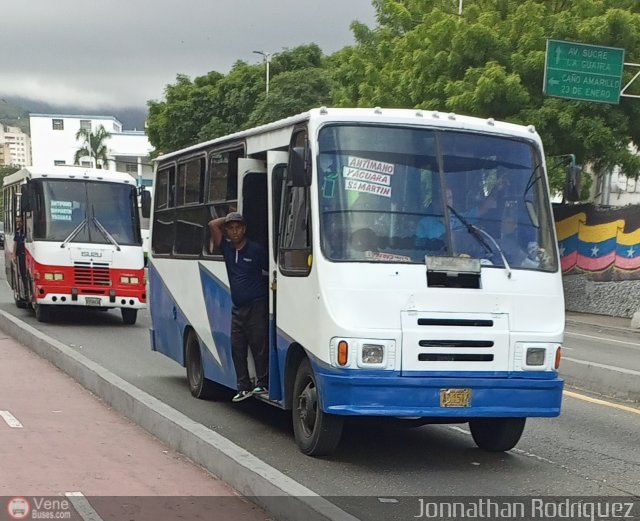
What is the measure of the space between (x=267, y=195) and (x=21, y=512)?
3859mm

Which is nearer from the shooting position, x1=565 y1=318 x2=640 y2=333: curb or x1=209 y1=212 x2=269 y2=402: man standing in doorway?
x1=209 y1=212 x2=269 y2=402: man standing in doorway

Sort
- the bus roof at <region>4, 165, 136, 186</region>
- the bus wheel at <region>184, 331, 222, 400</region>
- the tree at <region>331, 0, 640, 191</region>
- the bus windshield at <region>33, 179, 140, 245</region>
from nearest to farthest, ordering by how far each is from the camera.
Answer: the bus wheel at <region>184, 331, 222, 400</region> → the bus windshield at <region>33, 179, 140, 245</region> → the bus roof at <region>4, 165, 136, 186</region> → the tree at <region>331, 0, 640, 191</region>

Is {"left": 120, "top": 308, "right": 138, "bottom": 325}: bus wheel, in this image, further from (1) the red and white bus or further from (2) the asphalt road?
(2) the asphalt road

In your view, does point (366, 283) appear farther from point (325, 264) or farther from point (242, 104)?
point (242, 104)

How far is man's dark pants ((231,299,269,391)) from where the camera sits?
891 cm

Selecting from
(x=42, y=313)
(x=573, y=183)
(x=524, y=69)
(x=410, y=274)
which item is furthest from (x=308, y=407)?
(x=524, y=69)

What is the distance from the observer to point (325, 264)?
7.47 metres

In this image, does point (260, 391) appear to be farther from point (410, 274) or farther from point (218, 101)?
point (218, 101)

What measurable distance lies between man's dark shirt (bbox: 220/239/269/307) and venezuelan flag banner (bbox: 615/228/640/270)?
1856cm

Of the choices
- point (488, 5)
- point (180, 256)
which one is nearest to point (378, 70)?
point (488, 5)

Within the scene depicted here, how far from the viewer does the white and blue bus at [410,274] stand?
7.27m

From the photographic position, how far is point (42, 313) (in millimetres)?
19266

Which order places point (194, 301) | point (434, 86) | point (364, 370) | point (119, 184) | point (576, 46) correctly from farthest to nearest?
point (434, 86) < point (576, 46) < point (119, 184) < point (194, 301) < point (364, 370)

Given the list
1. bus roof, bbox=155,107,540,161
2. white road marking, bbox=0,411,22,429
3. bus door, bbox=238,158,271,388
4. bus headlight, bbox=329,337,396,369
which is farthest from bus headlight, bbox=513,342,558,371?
white road marking, bbox=0,411,22,429
